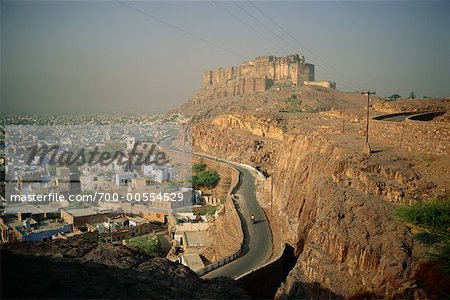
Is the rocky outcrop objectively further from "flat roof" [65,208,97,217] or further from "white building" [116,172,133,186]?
"white building" [116,172,133,186]

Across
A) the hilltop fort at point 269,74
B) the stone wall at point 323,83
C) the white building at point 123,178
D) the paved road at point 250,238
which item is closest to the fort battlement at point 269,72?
the hilltop fort at point 269,74

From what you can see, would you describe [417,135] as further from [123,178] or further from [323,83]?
[323,83]

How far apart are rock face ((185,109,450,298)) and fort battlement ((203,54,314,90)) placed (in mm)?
48647

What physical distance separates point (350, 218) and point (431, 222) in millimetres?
1949

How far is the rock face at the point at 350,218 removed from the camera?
8.66 m

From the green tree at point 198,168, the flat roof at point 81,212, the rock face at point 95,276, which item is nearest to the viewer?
the rock face at point 95,276

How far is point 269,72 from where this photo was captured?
229 feet

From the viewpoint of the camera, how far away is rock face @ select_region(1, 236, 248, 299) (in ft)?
20.7

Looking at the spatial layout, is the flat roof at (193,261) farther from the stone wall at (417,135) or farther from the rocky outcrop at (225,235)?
the stone wall at (417,135)

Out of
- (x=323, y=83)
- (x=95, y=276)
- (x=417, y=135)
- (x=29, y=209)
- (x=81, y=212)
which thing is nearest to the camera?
(x=95, y=276)

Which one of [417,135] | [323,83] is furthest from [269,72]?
[417,135]

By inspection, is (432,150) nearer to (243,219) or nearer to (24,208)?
(243,219)

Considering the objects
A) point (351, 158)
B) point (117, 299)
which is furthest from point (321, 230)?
point (117, 299)

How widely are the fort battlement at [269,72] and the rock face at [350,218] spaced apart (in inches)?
1915
